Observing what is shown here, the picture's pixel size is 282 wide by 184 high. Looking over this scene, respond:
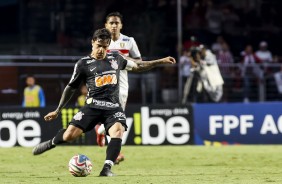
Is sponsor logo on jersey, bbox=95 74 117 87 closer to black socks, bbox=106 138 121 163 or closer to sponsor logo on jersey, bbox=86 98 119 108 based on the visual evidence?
sponsor logo on jersey, bbox=86 98 119 108

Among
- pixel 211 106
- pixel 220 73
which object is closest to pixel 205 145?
pixel 211 106

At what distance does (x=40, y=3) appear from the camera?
89.5 feet

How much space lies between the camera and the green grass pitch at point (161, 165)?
12.9 metres

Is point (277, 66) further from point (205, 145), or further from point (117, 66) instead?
point (117, 66)

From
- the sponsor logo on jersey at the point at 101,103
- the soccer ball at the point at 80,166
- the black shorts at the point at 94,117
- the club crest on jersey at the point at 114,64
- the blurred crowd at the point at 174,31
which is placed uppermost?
the blurred crowd at the point at 174,31

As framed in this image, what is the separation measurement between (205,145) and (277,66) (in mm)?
5313

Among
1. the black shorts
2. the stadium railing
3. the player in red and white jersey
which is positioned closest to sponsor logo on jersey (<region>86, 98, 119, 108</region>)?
the black shorts

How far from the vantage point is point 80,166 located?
12977mm

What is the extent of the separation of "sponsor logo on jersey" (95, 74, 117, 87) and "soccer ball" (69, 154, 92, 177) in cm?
111

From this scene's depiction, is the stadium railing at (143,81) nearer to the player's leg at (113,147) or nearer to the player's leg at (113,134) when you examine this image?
the player's leg at (113,134)

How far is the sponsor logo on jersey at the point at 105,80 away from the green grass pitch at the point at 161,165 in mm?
1300

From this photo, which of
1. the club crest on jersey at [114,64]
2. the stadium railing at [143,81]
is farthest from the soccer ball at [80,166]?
the stadium railing at [143,81]

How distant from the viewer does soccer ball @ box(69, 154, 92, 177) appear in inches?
510

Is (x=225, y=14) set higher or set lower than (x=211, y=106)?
higher
